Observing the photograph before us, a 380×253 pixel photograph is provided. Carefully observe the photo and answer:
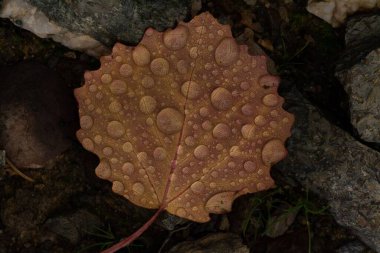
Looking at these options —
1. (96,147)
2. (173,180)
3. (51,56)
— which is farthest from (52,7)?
(173,180)

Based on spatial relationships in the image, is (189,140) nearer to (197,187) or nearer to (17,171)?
(197,187)

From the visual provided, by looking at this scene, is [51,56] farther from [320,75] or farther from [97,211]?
[320,75]

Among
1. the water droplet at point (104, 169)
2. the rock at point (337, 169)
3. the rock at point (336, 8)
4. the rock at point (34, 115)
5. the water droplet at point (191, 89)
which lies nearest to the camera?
the water droplet at point (191, 89)

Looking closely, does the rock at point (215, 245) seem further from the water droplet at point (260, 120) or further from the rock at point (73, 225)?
the water droplet at point (260, 120)

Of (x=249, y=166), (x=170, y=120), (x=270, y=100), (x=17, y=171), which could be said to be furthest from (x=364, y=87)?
(x=17, y=171)

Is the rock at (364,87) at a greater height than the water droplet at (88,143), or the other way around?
the rock at (364,87)

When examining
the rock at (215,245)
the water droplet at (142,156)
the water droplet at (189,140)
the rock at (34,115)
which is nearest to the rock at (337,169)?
the rock at (215,245)

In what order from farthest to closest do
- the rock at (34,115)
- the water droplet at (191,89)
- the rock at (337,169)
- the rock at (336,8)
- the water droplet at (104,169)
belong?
the rock at (336,8)
the rock at (337,169)
the rock at (34,115)
the water droplet at (104,169)
the water droplet at (191,89)
